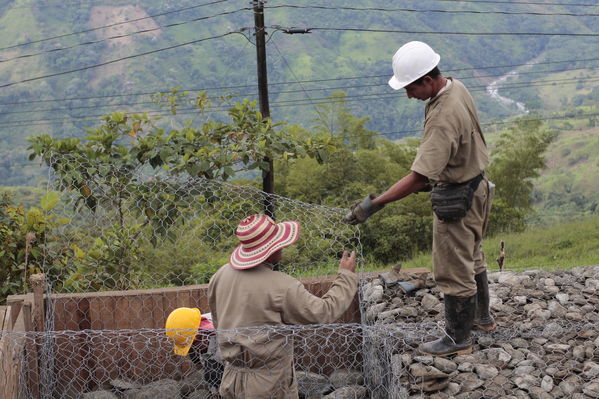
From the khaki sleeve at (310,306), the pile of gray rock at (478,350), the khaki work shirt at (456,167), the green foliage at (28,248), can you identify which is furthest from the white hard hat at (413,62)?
the green foliage at (28,248)

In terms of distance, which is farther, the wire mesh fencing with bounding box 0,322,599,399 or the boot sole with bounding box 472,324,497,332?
the boot sole with bounding box 472,324,497,332

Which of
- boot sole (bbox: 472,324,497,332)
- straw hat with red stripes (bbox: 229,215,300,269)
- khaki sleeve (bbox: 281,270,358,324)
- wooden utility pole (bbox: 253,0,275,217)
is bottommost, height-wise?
boot sole (bbox: 472,324,497,332)

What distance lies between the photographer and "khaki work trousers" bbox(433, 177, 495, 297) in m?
3.92

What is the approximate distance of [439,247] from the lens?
3969mm

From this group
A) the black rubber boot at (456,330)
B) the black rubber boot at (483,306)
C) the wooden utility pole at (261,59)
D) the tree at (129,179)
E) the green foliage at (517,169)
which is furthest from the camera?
the green foliage at (517,169)

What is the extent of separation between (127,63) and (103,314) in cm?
6301

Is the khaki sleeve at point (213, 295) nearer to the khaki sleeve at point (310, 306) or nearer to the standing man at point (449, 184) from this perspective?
the khaki sleeve at point (310, 306)

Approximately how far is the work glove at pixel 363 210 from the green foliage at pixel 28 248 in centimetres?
283

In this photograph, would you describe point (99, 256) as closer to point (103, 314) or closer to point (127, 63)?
point (103, 314)

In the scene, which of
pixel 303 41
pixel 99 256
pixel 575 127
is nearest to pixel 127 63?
pixel 303 41

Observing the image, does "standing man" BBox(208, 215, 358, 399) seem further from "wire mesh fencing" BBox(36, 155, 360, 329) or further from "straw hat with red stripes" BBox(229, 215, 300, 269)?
"wire mesh fencing" BBox(36, 155, 360, 329)

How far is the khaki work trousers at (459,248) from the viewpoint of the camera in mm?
3920

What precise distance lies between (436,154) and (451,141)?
0.36ft

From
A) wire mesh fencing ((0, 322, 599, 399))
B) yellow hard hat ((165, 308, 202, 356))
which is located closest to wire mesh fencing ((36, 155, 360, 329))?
wire mesh fencing ((0, 322, 599, 399))
